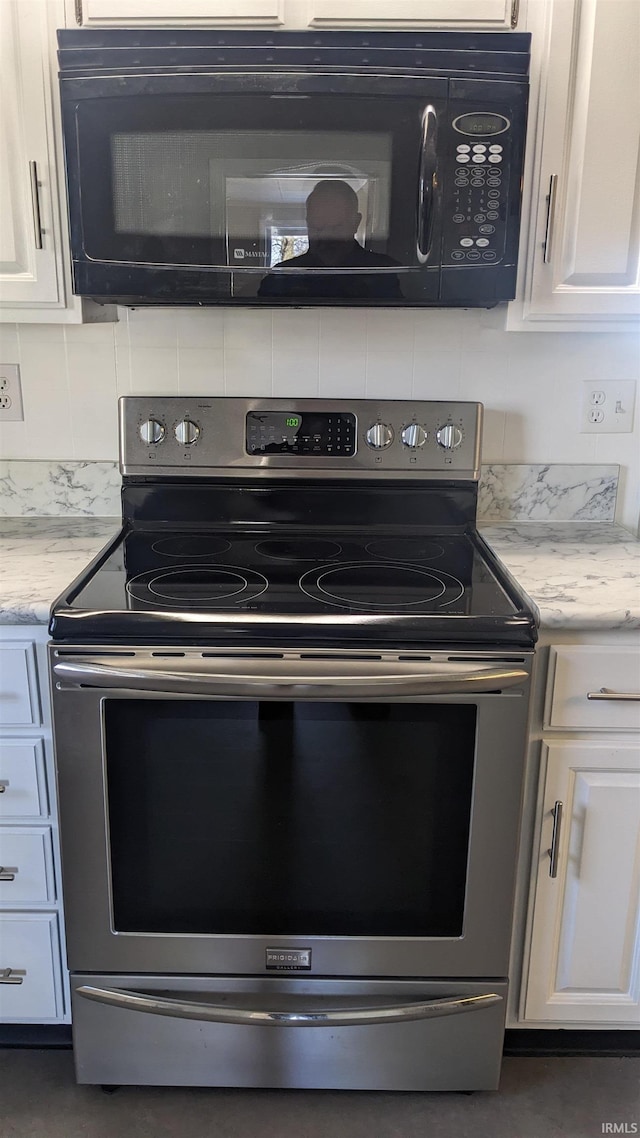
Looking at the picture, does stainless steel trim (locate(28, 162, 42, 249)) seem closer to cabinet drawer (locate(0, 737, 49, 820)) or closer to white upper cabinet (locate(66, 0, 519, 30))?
white upper cabinet (locate(66, 0, 519, 30))

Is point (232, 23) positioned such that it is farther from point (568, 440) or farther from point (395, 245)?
point (568, 440)

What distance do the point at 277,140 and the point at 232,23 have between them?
0.79 feet

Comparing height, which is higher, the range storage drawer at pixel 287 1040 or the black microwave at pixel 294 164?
the black microwave at pixel 294 164

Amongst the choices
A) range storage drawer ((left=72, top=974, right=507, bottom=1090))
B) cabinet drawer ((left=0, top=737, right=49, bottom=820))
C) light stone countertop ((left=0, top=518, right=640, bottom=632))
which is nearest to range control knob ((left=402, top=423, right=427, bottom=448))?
light stone countertop ((left=0, top=518, right=640, bottom=632))

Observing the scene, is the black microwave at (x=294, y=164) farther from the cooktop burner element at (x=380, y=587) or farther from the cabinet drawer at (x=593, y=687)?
the cabinet drawer at (x=593, y=687)

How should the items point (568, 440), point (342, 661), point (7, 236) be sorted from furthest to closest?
1. point (568, 440)
2. point (7, 236)
3. point (342, 661)

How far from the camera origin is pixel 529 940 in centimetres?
160

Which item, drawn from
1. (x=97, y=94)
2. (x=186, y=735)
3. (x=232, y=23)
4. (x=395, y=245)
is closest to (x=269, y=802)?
(x=186, y=735)

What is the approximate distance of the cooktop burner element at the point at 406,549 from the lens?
1.74 meters

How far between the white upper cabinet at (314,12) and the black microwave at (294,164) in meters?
0.08

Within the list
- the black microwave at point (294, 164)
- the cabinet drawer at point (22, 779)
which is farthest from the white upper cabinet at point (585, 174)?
the cabinet drawer at point (22, 779)

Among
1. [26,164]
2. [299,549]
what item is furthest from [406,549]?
[26,164]

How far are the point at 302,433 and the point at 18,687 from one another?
769mm

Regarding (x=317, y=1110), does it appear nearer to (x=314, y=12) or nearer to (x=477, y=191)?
(x=477, y=191)
